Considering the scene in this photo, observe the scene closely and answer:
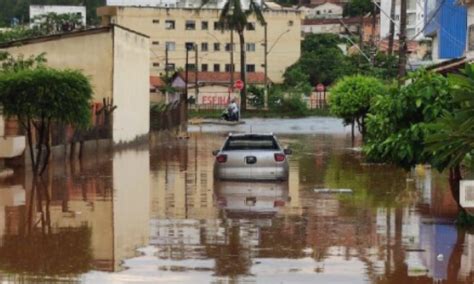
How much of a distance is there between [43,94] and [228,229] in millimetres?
12495

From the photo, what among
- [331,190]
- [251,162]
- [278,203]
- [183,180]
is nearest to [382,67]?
[183,180]

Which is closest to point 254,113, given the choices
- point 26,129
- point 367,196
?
point 26,129

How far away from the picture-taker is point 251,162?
27.2 metres

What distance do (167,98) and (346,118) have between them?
28379 millimetres

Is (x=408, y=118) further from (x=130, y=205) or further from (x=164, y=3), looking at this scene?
(x=164, y=3)

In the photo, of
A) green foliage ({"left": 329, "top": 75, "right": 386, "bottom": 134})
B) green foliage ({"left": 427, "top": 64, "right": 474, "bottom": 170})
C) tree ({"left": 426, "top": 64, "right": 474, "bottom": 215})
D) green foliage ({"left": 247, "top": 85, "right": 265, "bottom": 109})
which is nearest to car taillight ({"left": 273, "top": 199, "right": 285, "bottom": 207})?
tree ({"left": 426, "top": 64, "right": 474, "bottom": 215})

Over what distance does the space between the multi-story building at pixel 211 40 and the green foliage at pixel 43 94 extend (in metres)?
82.4

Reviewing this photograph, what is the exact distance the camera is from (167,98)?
7525 cm

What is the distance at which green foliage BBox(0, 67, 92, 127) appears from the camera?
2911cm

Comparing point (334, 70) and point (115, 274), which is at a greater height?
point (334, 70)

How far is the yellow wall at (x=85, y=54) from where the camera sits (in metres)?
42.7

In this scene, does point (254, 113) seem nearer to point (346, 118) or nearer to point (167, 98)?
point (167, 98)

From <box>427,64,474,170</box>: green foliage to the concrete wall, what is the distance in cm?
2868

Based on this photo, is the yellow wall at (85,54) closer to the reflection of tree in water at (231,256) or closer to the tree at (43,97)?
the tree at (43,97)
